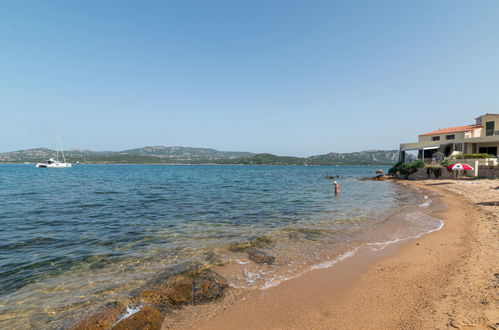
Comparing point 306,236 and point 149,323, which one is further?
point 306,236

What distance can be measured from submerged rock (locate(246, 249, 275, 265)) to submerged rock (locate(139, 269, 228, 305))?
165 cm

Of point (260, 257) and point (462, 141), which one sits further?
point (462, 141)

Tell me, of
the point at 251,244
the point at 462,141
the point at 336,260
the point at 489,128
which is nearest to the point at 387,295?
the point at 336,260

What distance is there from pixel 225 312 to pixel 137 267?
3.82 m

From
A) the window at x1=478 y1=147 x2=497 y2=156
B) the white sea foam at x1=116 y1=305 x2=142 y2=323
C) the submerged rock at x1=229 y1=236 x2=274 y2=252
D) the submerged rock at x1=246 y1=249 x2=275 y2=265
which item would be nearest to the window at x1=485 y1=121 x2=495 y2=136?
the window at x1=478 y1=147 x2=497 y2=156

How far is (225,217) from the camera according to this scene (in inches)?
566

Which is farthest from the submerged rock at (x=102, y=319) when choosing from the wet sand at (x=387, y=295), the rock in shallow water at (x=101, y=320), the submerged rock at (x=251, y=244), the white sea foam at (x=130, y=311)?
the submerged rock at (x=251, y=244)

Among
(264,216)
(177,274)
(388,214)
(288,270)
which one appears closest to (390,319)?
(288,270)

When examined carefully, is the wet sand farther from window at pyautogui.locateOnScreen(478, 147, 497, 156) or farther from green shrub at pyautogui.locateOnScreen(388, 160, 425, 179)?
window at pyautogui.locateOnScreen(478, 147, 497, 156)

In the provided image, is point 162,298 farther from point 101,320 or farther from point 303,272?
point 303,272

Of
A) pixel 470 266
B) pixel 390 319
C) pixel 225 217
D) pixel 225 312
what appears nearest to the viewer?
pixel 390 319

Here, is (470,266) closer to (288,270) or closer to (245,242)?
(288,270)

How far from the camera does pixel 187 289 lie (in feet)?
19.5

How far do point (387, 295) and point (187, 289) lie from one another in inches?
186
